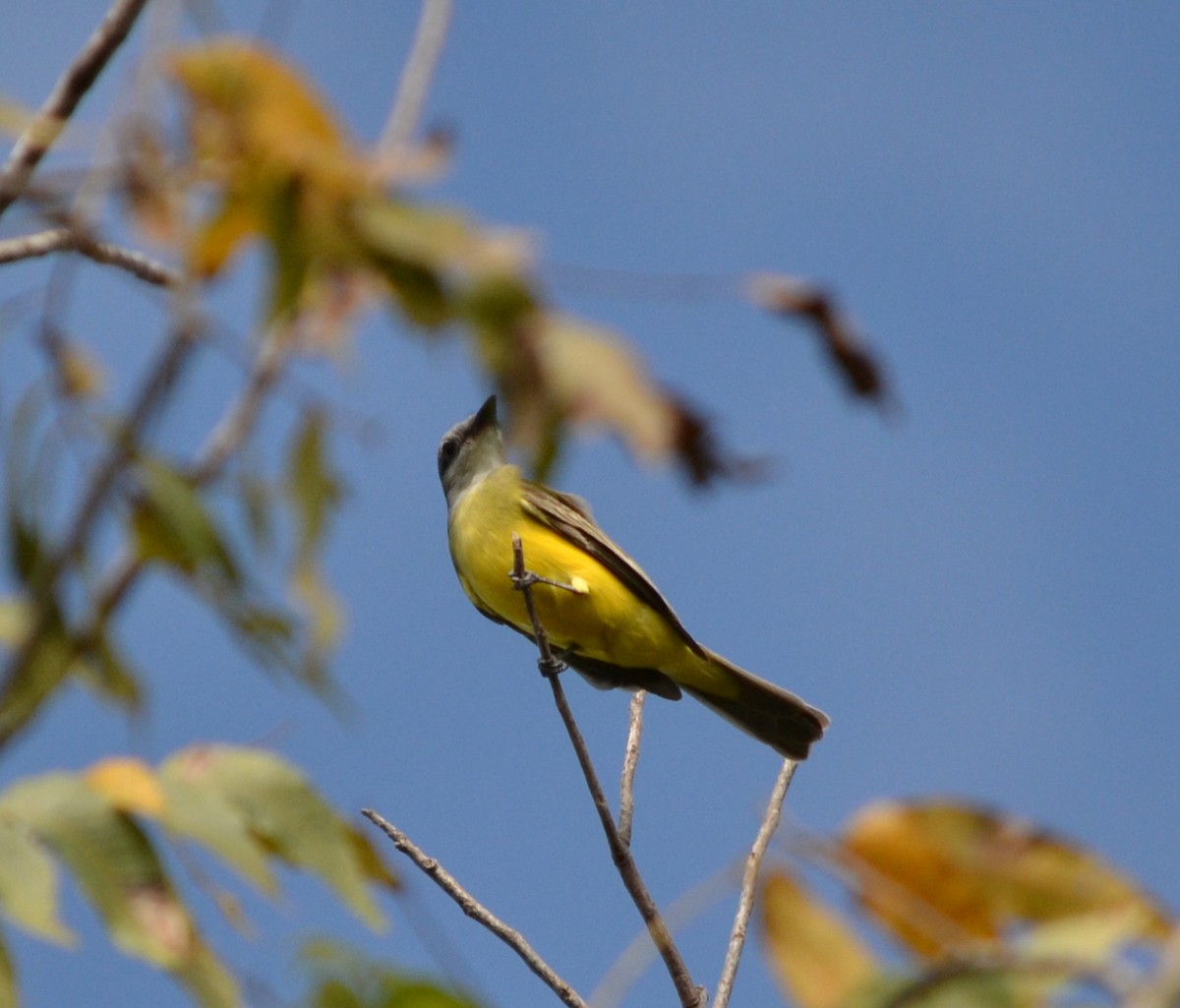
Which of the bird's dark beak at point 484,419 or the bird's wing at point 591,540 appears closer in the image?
the bird's wing at point 591,540

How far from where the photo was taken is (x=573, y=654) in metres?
7.81

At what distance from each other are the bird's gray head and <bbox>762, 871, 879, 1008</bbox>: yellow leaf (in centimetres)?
690

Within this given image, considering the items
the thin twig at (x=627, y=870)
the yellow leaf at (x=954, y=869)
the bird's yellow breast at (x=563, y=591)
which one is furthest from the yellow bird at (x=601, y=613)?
the yellow leaf at (x=954, y=869)

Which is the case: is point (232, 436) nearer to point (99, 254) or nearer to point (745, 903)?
point (99, 254)

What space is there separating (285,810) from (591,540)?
5632 millimetres

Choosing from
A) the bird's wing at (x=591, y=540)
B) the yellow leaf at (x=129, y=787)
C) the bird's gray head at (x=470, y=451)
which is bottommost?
the yellow leaf at (x=129, y=787)

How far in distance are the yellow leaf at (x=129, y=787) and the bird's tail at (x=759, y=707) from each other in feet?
17.1

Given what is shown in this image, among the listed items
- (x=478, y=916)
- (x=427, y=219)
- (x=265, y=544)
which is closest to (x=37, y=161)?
(x=265, y=544)

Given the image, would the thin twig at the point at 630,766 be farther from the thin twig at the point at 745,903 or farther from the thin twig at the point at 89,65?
the thin twig at the point at 89,65

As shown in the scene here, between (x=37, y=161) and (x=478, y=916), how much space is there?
2.95 metres

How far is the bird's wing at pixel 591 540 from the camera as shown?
25.2 ft

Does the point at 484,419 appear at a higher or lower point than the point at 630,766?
higher

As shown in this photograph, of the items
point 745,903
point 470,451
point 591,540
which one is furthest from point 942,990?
point 470,451

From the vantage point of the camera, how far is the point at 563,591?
7711mm
